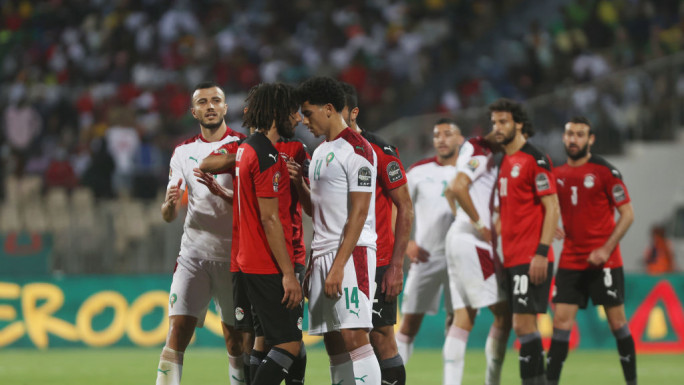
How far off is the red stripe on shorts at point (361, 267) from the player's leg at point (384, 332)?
724mm

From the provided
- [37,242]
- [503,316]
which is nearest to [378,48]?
[37,242]

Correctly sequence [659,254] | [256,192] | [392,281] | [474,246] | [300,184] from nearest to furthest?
[256,192], [300,184], [392,281], [474,246], [659,254]

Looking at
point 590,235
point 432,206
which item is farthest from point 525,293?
point 432,206

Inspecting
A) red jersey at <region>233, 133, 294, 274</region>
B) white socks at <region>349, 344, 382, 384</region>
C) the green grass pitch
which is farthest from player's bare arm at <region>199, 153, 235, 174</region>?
the green grass pitch

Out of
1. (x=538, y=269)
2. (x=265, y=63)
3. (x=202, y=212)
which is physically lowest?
(x=538, y=269)

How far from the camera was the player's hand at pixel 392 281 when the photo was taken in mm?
7039

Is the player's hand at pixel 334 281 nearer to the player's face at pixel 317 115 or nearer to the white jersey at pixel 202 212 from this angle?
the player's face at pixel 317 115

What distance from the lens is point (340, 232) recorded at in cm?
645

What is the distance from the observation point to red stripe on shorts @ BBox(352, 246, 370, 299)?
641 centimetres

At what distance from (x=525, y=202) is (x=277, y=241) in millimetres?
2697

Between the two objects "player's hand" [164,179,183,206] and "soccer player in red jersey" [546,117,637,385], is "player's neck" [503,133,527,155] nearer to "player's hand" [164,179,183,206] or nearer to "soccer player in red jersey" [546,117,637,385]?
"soccer player in red jersey" [546,117,637,385]

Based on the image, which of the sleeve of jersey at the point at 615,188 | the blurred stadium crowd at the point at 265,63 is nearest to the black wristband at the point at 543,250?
the sleeve of jersey at the point at 615,188

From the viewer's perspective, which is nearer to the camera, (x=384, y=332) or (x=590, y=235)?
(x=384, y=332)

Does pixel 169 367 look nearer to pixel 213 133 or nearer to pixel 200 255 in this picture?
pixel 200 255
